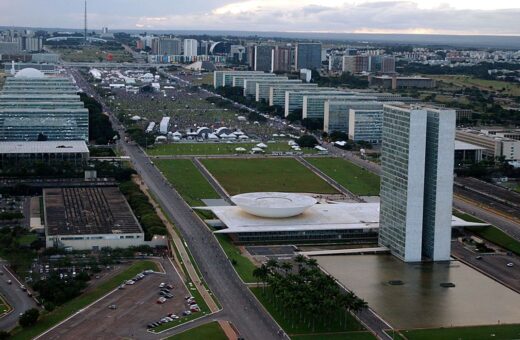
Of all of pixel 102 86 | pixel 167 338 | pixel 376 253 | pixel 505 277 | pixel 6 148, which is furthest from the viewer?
pixel 102 86

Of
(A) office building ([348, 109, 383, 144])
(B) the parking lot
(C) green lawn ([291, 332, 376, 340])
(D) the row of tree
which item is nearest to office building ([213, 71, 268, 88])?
(A) office building ([348, 109, 383, 144])

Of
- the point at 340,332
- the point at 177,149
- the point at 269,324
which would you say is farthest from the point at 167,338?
the point at 177,149

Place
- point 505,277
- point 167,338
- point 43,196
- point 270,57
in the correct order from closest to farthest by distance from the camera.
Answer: point 167,338 → point 505,277 → point 43,196 → point 270,57

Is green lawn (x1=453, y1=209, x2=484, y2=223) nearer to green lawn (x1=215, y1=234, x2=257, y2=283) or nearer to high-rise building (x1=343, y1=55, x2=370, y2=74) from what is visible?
green lawn (x1=215, y1=234, x2=257, y2=283)

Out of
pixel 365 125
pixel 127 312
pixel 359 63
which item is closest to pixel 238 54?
pixel 359 63

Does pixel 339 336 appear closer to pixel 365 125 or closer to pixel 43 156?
pixel 43 156

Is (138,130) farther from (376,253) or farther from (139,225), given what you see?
(376,253)

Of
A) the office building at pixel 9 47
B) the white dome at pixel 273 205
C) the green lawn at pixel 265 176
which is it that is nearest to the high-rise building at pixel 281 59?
the office building at pixel 9 47
